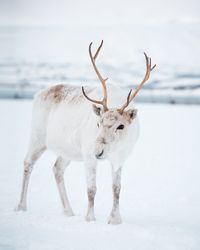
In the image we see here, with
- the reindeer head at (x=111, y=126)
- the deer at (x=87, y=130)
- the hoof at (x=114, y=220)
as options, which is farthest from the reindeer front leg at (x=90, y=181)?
the reindeer head at (x=111, y=126)

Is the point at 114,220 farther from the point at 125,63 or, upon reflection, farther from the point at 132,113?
the point at 125,63

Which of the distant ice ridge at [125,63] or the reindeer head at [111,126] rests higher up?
the distant ice ridge at [125,63]

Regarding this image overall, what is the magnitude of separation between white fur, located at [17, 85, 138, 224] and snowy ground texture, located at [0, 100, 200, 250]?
266mm

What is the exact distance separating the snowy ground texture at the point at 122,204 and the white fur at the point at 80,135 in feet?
0.87

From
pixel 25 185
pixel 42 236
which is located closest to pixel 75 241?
pixel 42 236

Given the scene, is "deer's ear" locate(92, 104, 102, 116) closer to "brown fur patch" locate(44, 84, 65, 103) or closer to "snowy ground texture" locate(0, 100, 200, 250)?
"brown fur patch" locate(44, 84, 65, 103)

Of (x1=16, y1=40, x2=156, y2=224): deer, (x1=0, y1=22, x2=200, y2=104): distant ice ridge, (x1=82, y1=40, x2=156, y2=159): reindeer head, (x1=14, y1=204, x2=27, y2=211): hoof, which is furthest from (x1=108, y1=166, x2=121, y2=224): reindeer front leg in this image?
(x1=0, y1=22, x2=200, y2=104): distant ice ridge

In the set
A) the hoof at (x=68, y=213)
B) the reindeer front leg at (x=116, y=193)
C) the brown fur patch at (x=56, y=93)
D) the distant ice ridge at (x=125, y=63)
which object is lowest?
the hoof at (x=68, y=213)

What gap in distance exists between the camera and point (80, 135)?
3750 millimetres

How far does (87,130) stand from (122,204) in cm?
116

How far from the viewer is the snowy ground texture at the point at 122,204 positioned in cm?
315

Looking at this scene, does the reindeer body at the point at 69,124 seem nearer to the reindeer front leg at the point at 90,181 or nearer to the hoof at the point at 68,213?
the reindeer front leg at the point at 90,181

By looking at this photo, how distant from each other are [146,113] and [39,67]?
735 centimetres

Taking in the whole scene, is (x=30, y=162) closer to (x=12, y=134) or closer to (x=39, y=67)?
(x=12, y=134)
